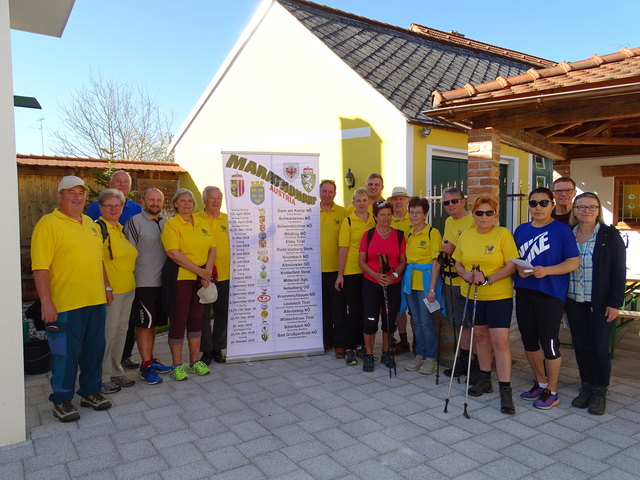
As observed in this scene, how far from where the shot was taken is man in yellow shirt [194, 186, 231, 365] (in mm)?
4895

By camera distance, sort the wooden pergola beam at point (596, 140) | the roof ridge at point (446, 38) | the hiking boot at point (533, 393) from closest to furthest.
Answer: the hiking boot at point (533, 393), the wooden pergola beam at point (596, 140), the roof ridge at point (446, 38)

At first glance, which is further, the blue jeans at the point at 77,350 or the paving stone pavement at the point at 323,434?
the blue jeans at the point at 77,350

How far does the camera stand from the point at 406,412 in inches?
151

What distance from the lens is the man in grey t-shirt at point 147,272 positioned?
14.6ft

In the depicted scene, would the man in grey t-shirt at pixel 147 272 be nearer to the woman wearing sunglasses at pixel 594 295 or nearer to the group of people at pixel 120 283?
the group of people at pixel 120 283

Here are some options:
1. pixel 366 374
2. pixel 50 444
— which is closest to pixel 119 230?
pixel 50 444

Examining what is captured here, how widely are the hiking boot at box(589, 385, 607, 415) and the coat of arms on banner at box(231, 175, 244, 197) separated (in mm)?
3725

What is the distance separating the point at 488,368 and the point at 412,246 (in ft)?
4.32

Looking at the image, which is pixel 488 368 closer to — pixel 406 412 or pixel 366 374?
pixel 406 412

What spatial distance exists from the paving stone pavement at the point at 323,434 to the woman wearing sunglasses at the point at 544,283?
1.25ft

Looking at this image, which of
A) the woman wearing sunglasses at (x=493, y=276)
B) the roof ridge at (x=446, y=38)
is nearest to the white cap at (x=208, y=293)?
the woman wearing sunglasses at (x=493, y=276)

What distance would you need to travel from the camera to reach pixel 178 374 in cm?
457

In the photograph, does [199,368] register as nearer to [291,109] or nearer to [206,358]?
[206,358]

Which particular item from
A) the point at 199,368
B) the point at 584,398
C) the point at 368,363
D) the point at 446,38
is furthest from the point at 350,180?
the point at 446,38
